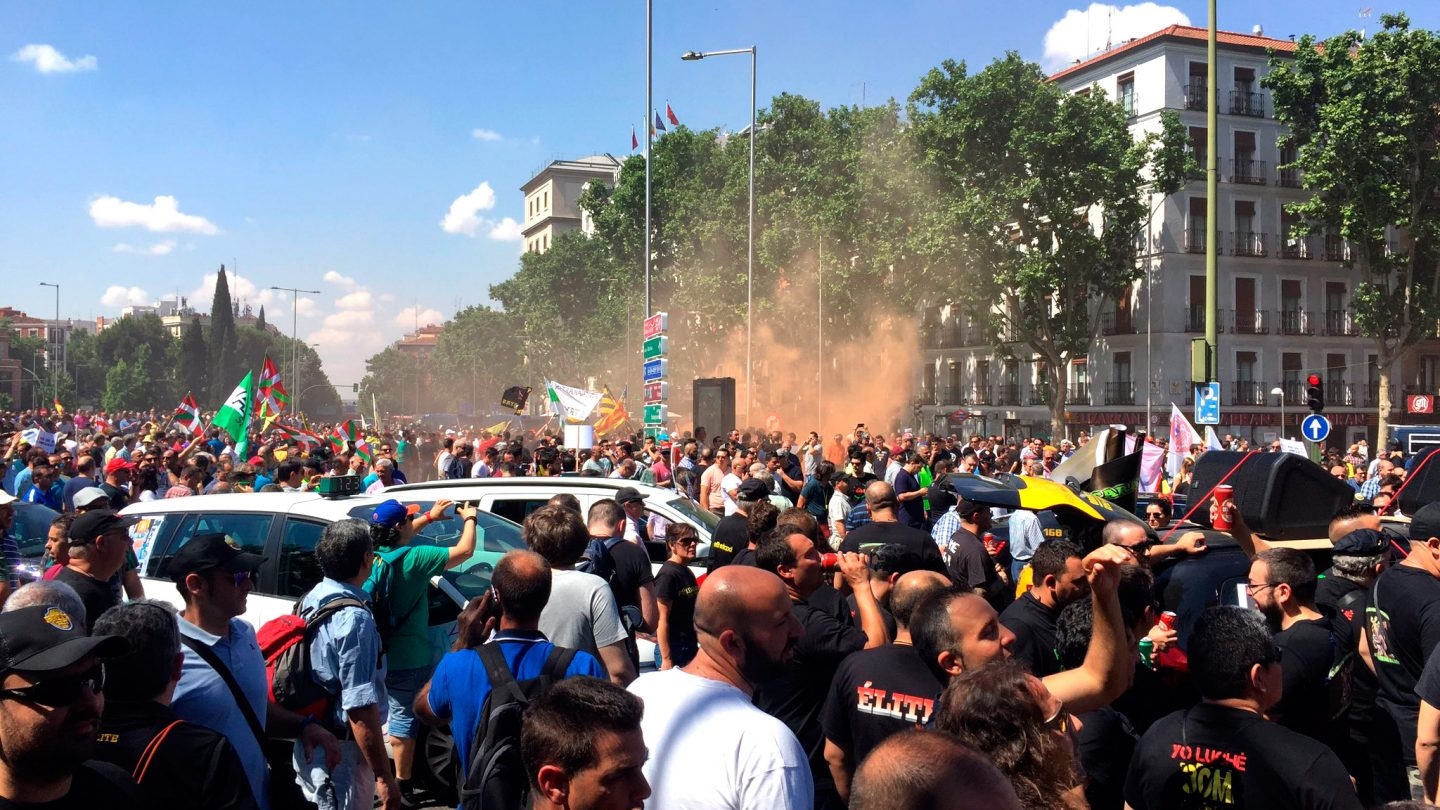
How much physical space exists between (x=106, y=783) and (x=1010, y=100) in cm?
4291

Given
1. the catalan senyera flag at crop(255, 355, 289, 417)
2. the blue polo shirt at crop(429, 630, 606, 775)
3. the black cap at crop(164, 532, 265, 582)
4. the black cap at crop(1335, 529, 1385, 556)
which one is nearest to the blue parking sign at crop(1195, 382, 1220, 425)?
the black cap at crop(1335, 529, 1385, 556)

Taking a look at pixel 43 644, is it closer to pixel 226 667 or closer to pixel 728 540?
pixel 226 667

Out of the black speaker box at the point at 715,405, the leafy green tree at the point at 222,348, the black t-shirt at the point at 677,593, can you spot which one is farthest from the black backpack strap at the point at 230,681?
the leafy green tree at the point at 222,348

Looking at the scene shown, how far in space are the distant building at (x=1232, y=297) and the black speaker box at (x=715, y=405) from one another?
930 inches

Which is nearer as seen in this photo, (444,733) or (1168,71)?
(444,733)

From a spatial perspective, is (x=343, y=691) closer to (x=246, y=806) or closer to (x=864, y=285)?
(x=246, y=806)

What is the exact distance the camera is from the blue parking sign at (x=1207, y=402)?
14469mm

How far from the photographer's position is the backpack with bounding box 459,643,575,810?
10.6 feet

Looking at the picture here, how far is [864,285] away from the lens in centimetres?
4784

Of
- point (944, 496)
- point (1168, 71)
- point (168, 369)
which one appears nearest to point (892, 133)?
point (1168, 71)

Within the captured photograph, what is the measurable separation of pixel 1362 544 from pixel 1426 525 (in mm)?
451

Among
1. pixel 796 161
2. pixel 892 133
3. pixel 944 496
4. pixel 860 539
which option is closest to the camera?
pixel 860 539

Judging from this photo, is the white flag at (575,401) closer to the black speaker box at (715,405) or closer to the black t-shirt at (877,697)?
the black speaker box at (715,405)

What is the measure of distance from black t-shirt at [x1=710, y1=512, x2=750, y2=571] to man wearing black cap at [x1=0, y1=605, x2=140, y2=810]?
5.43 meters
